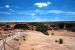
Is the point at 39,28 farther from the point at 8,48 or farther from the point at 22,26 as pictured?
the point at 8,48

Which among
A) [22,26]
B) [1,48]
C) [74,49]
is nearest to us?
[1,48]

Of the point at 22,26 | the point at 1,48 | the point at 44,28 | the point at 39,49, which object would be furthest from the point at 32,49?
the point at 22,26

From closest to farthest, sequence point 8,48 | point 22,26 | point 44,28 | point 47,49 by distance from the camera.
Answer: point 8,48
point 47,49
point 44,28
point 22,26

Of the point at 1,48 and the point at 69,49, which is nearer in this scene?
the point at 1,48

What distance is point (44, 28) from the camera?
61062mm

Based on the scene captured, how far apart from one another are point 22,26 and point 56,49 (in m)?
49.9

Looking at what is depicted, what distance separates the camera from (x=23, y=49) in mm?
20719

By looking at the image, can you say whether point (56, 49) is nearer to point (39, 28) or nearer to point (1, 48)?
point (1, 48)

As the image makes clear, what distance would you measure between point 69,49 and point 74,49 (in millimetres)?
808

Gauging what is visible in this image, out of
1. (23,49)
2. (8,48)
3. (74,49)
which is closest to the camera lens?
(8,48)

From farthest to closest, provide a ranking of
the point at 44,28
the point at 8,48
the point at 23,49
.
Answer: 1. the point at 44,28
2. the point at 23,49
3. the point at 8,48

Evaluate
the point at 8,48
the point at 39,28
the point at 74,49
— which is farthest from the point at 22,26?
the point at 8,48

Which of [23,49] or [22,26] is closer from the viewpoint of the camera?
[23,49]

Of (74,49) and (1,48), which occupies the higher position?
(1,48)
